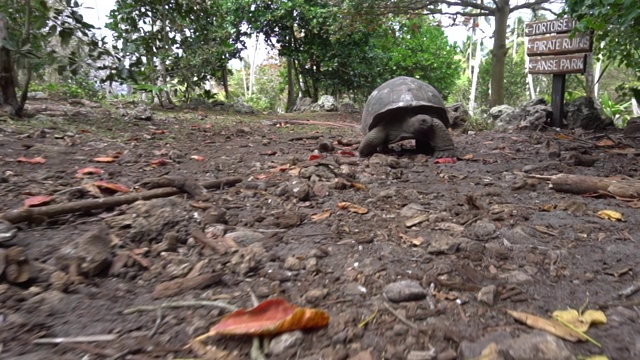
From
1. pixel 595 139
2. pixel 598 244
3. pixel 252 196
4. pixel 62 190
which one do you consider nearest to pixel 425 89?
pixel 595 139

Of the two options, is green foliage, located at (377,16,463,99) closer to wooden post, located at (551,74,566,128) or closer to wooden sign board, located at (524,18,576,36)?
wooden sign board, located at (524,18,576,36)

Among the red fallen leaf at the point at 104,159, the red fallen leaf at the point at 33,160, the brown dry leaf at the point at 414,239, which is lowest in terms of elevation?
the brown dry leaf at the point at 414,239

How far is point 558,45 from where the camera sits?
19.8ft

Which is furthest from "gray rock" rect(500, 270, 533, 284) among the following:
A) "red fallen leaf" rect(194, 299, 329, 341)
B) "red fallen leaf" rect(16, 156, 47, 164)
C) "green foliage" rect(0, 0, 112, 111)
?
"green foliage" rect(0, 0, 112, 111)

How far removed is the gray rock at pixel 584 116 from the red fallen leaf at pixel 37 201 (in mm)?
6222

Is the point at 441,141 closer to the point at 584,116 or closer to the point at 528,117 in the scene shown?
the point at 528,117

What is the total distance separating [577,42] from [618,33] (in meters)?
1.15

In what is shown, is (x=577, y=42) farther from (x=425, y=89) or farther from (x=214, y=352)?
(x=214, y=352)

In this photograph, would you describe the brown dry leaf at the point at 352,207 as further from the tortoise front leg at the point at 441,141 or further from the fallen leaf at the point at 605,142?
the fallen leaf at the point at 605,142

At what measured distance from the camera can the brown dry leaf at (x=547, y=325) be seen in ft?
3.79

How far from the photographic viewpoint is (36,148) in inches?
143

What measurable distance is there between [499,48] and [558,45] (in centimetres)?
249

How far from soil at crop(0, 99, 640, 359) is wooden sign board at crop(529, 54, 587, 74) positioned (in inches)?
130

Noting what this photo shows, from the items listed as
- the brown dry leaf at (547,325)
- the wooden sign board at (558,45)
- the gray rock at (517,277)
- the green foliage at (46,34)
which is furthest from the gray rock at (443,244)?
the wooden sign board at (558,45)
